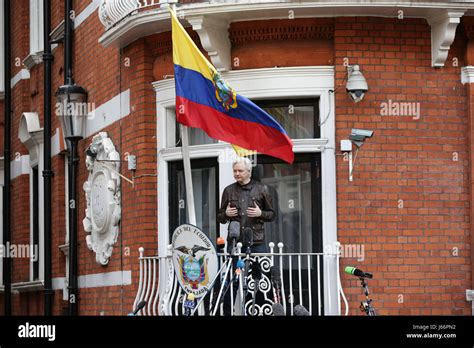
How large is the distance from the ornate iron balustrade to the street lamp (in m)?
3.45

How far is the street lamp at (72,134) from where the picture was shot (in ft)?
56.0

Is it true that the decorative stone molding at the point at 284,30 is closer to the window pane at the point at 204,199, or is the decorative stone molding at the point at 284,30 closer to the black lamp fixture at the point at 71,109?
the window pane at the point at 204,199

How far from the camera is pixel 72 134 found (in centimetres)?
1711

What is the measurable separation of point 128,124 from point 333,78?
308cm

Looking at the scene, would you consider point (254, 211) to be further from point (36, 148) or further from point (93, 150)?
point (36, 148)

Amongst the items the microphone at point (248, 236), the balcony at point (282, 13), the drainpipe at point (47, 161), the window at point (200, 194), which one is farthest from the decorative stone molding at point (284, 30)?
the drainpipe at point (47, 161)

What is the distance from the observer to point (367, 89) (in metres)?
13.5

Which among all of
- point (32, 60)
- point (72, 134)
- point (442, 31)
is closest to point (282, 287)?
point (442, 31)

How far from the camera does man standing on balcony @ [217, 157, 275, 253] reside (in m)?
13.2

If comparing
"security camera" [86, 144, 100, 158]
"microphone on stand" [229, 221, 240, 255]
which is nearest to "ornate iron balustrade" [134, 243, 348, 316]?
"microphone on stand" [229, 221, 240, 255]

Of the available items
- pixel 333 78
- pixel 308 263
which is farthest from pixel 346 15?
pixel 308 263

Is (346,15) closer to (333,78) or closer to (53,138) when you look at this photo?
(333,78)

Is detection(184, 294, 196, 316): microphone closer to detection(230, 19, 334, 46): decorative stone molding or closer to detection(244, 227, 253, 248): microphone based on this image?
detection(244, 227, 253, 248): microphone
